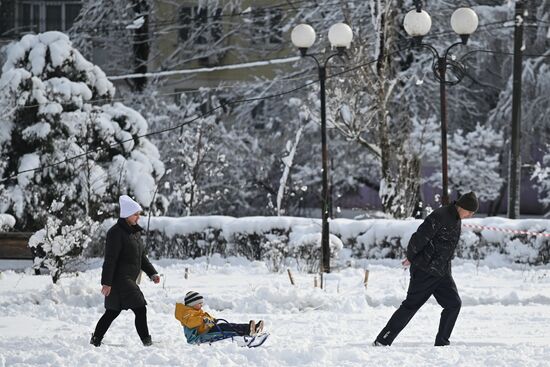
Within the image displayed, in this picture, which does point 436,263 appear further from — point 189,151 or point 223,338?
point 189,151

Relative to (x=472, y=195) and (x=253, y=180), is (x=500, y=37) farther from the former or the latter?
(x=472, y=195)

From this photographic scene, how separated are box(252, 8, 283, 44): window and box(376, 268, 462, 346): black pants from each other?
23.1 metres

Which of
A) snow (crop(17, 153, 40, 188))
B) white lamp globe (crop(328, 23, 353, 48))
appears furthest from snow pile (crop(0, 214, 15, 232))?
white lamp globe (crop(328, 23, 353, 48))

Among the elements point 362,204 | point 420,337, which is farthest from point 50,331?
point 362,204

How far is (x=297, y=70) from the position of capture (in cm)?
3281

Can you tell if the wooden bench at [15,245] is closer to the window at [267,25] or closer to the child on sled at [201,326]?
the child on sled at [201,326]

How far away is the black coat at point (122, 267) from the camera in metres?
10.5

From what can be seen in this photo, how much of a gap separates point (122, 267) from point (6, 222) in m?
10.6

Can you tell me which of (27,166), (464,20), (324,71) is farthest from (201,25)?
(464,20)

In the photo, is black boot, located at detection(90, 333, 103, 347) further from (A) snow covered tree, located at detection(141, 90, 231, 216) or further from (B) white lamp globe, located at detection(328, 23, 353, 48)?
(A) snow covered tree, located at detection(141, 90, 231, 216)

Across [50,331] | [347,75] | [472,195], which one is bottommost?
[50,331]

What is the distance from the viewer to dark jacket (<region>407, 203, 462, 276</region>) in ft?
33.3

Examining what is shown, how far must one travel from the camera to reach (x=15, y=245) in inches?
717

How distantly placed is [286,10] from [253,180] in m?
5.12
